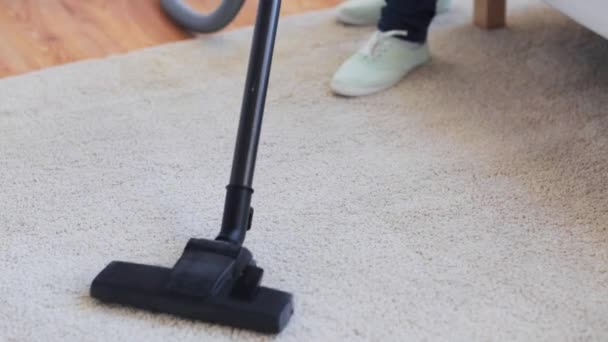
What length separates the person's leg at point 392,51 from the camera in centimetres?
140

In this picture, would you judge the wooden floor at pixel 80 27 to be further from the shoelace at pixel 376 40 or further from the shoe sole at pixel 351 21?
the shoelace at pixel 376 40

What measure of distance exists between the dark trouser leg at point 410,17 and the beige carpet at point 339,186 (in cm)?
7

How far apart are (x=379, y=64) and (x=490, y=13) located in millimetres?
287

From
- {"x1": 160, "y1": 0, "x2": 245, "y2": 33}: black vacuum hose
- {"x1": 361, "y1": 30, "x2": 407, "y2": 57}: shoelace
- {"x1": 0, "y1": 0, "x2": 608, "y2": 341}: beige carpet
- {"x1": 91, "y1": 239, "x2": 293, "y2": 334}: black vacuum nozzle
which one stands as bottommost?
{"x1": 0, "y1": 0, "x2": 608, "y2": 341}: beige carpet

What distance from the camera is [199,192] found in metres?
1.13

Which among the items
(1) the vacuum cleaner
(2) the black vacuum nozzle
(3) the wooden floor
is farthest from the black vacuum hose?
(2) the black vacuum nozzle

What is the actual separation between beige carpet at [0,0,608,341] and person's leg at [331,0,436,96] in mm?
26

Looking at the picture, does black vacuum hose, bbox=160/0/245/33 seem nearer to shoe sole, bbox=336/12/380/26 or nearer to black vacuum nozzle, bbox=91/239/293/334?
shoe sole, bbox=336/12/380/26

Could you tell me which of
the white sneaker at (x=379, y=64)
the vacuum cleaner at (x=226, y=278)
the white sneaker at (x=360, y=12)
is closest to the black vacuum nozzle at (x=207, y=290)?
the vacuum cleaner at (x=226, y=278)

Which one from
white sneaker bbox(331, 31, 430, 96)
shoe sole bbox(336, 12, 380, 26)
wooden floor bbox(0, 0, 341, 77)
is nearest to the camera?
white sneaker bbox(331, 31, 430, 96)

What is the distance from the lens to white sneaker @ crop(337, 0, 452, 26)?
1.63 meters

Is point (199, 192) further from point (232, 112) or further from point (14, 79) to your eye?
point (14, 79)

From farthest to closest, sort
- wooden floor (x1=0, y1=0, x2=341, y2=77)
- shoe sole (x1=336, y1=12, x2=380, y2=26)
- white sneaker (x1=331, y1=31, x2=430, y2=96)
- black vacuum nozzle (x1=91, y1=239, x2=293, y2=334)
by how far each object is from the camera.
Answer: shoe sole (x1=336, y1=12, x2=380, y2=26) < wooden floor (x1=0, y1=0, x2=341, y2=77) < white sneaker (x1=331, y1=31, x2=430, y2=96) < black vacuum nozzle (x1=91, y1=239, x2=293, y2=334)

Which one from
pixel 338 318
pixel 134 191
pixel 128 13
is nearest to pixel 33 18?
pixel 128 13
